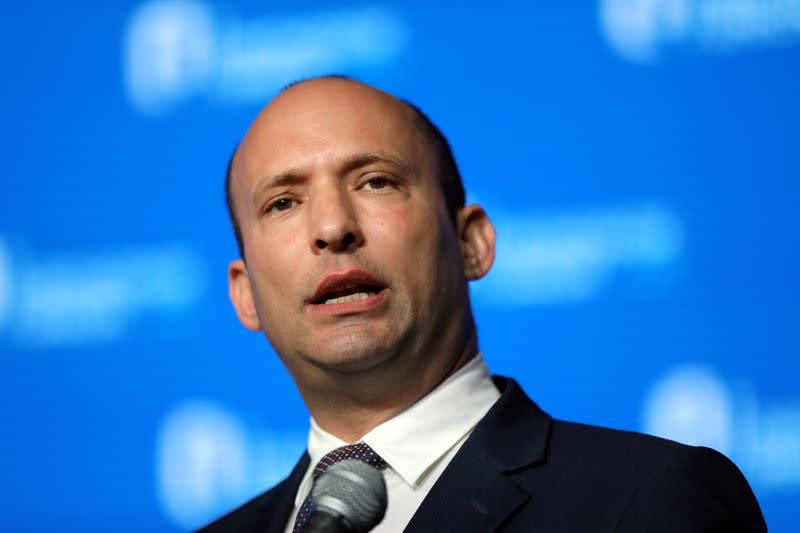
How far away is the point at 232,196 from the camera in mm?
2244

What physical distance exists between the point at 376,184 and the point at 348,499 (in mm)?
640

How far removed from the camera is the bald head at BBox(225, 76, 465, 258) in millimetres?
2031

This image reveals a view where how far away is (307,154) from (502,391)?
0.63 meters

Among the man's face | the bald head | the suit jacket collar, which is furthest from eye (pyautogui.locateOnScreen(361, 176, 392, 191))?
the suit jacket collar

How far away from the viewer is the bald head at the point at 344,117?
6.66 feet

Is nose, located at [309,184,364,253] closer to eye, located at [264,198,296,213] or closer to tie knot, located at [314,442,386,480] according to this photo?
eye, located at [264,198,296,213]

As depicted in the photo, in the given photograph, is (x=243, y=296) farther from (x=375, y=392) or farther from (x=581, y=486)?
(x=581, y=486)

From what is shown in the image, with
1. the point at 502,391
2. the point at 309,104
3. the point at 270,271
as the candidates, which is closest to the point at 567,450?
the point at 502,391

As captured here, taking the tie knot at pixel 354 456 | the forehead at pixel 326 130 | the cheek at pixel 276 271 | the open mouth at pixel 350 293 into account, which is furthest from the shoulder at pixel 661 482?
the forehead at pixel 326 130

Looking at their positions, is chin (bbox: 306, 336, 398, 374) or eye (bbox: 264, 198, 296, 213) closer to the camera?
chin (bbox: 306, 336, 398, 374)

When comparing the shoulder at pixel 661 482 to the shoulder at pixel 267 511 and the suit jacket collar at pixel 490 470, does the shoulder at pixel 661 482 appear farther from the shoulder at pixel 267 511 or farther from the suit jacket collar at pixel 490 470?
the shoulder at pixel 267 511

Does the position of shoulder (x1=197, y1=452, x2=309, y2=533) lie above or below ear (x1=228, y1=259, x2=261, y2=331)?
below

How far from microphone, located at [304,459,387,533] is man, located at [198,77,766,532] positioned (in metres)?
0.08

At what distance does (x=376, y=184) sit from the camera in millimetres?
1970
